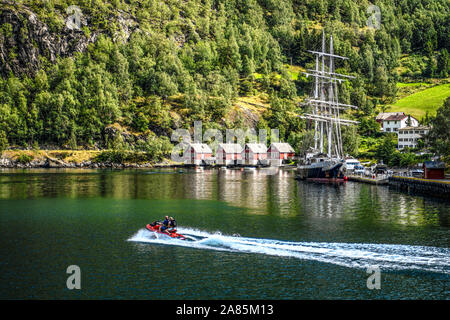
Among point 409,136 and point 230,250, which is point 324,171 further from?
point 230,250

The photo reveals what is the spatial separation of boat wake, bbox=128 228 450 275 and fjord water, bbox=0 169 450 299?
0.10 m

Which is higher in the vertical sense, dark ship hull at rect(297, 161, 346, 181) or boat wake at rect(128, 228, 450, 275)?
dark ship hull at rect(297, 161, 346, 181)

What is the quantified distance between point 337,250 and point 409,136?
157m

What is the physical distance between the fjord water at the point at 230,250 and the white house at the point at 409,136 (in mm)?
112425

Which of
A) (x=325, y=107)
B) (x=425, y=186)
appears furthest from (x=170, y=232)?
(x=325, y=107)

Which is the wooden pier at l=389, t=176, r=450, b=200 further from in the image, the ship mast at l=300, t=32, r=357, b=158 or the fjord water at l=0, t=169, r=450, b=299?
the ship mast at l=300, t=32, r=357, b=158

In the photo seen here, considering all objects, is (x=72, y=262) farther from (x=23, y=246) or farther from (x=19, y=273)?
(x=23, y=246)

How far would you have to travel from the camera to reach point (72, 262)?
39.1 meters

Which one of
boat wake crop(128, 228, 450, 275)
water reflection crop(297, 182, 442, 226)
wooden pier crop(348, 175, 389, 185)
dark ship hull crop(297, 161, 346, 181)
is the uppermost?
dark ship hull crop(297, 161, 346, 181)

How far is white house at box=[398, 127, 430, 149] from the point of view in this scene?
179250mm

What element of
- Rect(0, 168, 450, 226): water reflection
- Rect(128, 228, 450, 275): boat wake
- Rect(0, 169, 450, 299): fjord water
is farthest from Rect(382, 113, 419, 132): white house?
Rect(128, 228, 450, 275): boat wake

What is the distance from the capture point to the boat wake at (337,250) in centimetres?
3759

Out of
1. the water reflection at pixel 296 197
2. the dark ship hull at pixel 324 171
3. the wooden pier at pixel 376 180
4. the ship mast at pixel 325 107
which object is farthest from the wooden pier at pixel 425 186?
the ship mast at pixel 325 107
